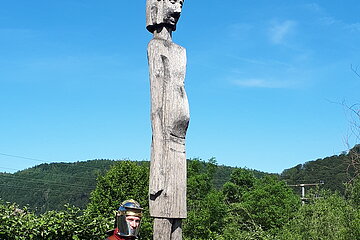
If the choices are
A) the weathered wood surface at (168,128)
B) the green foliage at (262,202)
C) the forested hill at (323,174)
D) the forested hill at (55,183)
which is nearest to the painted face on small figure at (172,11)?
the weathered wood surface at (168,128)

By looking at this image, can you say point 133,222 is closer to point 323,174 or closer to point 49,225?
point 49,225

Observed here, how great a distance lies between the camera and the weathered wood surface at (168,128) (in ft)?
18.4

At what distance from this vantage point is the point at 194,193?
91.4 feet

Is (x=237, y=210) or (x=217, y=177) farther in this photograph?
(x=217, y=177)

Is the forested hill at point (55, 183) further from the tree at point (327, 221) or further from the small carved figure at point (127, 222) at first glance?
the small carved figure at point (127, 222)

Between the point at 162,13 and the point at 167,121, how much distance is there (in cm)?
142

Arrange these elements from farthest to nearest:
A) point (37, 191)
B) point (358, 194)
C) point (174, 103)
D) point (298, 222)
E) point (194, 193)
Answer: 1. point (37, 191)
2. point (194, 193)
3. point (298, 222)
4. point (358, 194)
5. point (174, 103)

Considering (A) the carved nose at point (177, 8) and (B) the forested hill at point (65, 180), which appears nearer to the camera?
(A) the carved nose at point (177, 8)

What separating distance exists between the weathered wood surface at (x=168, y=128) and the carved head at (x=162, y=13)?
0.87ft

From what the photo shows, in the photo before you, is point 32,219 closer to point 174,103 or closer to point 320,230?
point 174,103

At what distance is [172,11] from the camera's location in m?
6.15

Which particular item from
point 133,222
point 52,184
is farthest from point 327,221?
point 52,184

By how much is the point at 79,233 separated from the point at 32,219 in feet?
3.33

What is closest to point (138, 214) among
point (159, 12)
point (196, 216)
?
point (159, 12)
